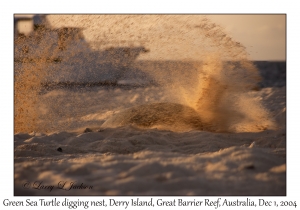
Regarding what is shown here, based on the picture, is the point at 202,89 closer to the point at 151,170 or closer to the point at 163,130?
the point at 163,130

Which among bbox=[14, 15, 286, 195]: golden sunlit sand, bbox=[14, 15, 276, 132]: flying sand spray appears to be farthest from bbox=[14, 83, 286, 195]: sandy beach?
bbox=[14, 15, 276, 132]: flying sand spray

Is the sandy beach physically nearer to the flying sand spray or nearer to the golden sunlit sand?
the golden sunlit sand

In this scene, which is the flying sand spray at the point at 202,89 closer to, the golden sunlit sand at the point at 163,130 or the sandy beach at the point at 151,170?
the golden sunlit sand at the point at 163,130

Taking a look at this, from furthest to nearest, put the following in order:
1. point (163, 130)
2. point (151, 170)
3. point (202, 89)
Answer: point (202, 89) < point (163, 130) < point (151, 170)

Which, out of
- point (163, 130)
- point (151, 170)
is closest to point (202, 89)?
point (163, 130)

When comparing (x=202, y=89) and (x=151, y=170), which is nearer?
(x=151, y=170)

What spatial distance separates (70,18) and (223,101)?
8.40 feet

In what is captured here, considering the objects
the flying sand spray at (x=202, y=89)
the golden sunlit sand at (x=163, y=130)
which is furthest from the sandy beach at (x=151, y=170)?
the flying sand spray at (x=202, y=89)

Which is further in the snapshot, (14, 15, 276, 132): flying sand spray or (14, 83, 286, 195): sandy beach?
(14, 15, 276, 132): flying sand spray

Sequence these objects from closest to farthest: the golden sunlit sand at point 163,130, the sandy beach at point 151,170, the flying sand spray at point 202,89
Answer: the sandy beach at point 151,170 → the golden sunlit sand at point 163,130 → the flying sand spray at point 202,89

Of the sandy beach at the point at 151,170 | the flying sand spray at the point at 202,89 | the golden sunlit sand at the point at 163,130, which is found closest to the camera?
the sandy beach at the point at 151,170

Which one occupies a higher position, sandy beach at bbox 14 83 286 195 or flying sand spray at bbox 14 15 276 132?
flying sand spray at bbox 14 15 276 132

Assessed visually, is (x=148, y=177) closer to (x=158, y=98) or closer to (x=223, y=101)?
(x=223, y=101)
